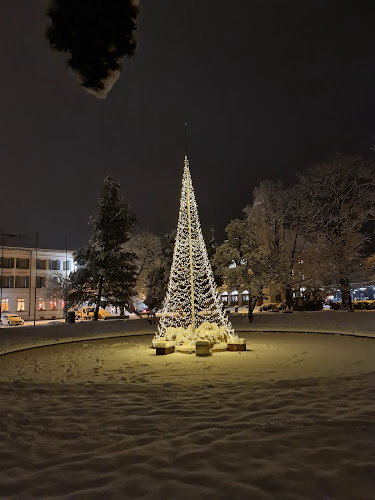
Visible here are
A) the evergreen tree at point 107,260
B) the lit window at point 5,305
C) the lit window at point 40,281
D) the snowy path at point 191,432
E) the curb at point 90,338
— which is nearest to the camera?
the snowy path at point 191,432

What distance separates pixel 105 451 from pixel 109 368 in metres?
6.43

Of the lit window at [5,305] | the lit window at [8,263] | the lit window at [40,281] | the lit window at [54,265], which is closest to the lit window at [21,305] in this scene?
the lit window at [5,305]

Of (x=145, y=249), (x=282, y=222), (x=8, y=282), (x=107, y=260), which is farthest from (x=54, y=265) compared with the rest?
(x=282, y=222)

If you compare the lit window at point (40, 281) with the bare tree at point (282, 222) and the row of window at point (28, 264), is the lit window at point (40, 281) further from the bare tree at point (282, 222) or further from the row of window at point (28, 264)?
the bare tree at point (282, 222)

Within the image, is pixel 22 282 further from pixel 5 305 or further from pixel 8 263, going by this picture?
pixel 5 305

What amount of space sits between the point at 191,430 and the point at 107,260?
28432mm

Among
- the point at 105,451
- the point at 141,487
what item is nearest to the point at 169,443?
the point at 105,451

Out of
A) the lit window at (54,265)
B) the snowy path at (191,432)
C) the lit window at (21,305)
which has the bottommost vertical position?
the snowy path at (191,432)

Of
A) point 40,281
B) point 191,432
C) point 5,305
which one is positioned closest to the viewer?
point 191,432

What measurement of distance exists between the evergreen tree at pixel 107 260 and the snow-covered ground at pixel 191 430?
21.7 metres

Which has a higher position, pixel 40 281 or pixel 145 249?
pixel 145 249

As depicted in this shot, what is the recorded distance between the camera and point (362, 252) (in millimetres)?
35875

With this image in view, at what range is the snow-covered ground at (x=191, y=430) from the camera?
380 centimetres

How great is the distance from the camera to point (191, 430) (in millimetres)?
5359
